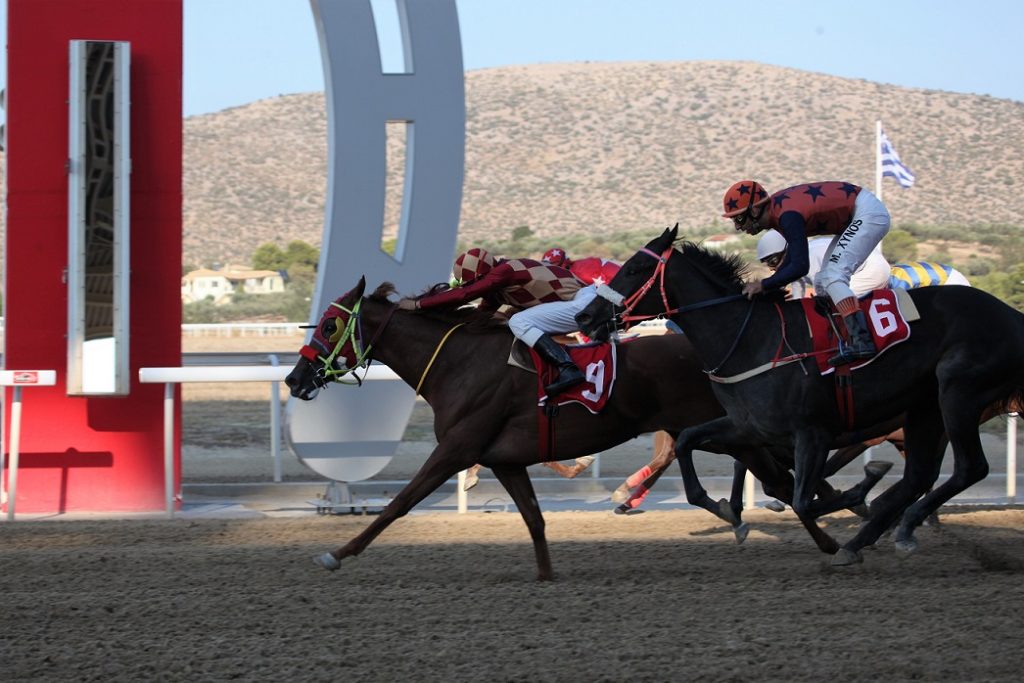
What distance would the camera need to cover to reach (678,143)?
66250mm

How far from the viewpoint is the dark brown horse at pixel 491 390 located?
6.16 metres

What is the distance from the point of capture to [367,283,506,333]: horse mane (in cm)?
647

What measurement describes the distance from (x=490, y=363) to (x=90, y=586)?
2.01 m

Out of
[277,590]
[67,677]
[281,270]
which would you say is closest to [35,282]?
[277,590]

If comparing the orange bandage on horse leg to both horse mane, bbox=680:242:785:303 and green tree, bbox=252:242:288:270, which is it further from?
green tree, bbox=252:242:288:270

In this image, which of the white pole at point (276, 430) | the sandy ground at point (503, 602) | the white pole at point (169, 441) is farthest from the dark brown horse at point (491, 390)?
the white pole at point (276, 430)

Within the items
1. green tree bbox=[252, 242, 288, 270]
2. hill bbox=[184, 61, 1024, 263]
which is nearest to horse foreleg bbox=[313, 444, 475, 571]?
green tree bbox=[252, 242, 288, 270]

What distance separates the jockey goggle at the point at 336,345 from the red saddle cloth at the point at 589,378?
2.75ft

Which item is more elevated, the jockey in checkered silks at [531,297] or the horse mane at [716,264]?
the horse mane at [716,264]

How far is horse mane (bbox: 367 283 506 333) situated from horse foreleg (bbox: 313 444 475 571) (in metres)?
0.66

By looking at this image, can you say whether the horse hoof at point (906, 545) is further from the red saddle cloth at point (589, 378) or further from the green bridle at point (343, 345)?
the green bridle at point (343, 345)

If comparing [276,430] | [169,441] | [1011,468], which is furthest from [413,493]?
[1011,468]

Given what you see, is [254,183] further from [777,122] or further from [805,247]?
[805,247]

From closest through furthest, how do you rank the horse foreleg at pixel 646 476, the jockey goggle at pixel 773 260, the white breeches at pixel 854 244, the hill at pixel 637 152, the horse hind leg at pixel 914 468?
the white breeches at pixel 854 244
the horse hind leg at pixel 914 468
the jockey goggle at pixel 773 260
the horse foreleg at pixel 646 476
the hill at pixel 637 152
